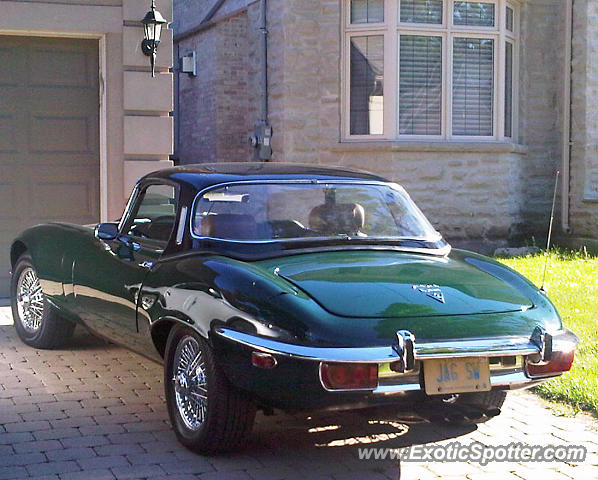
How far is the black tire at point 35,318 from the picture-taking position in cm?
730

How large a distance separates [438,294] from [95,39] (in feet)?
24.2


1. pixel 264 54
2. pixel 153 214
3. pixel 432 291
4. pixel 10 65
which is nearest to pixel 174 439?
pixel 432 291

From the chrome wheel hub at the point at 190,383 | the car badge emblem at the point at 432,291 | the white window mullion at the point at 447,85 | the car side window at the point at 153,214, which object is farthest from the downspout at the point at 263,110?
the car badge emblem at the point at 432,291

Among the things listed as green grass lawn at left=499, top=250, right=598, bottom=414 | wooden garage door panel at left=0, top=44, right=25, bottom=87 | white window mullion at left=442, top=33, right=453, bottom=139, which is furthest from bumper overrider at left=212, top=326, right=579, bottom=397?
white window mullion at left=442, top=33, right=453, bottom=139

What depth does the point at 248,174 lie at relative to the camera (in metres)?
5.76

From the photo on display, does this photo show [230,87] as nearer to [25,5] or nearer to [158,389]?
[25,5]

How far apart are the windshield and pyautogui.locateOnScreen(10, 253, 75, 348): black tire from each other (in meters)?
2.18

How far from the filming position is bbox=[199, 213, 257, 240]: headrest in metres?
5.33

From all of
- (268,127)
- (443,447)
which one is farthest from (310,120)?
(443,447)

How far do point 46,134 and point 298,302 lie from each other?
7.09 meters

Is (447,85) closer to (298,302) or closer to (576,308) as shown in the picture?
(576,308)

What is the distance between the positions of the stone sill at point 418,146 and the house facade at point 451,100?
2cm

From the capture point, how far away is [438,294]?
4.75 metres

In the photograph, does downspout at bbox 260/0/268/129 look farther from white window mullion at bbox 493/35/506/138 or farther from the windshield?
the windshield
